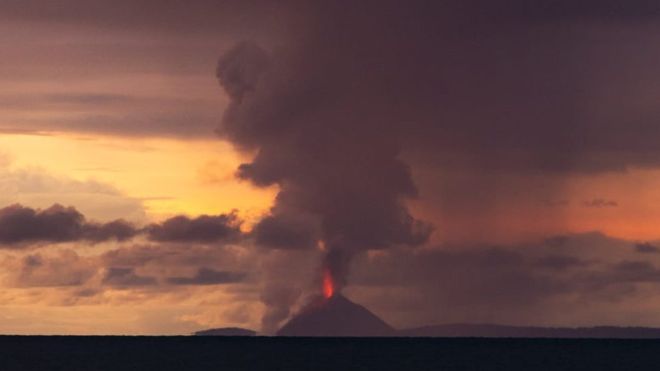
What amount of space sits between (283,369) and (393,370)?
18089 millimetres

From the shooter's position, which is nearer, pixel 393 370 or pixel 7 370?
pixel 7 370

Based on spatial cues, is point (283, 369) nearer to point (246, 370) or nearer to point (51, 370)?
point (246, 370)

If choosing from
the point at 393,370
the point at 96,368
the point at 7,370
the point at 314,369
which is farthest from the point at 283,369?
the point at 7,370

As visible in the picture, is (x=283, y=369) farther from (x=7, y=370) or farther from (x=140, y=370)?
(x=7, y=370)

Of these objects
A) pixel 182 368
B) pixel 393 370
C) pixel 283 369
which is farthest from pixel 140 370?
pixel 393 370

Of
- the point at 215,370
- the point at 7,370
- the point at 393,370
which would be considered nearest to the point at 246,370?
the point at 215,370

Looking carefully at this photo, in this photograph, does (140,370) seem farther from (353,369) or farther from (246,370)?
(353,369)

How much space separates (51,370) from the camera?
193625mm

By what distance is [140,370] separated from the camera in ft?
632

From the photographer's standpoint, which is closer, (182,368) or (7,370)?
(7,370)

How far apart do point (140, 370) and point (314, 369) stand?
1093 inches

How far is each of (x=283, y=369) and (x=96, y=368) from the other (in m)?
30.5

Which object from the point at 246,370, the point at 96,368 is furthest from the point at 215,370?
the point at 96,368

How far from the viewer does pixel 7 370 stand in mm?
187500
